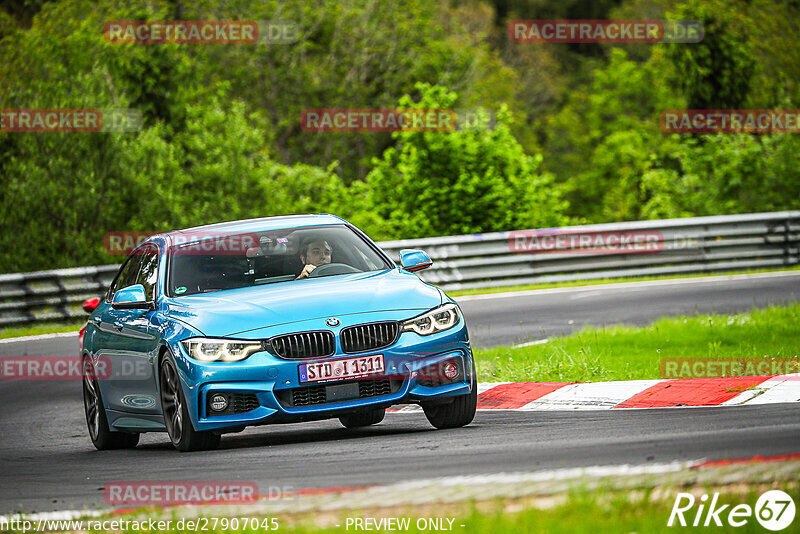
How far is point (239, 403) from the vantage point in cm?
827

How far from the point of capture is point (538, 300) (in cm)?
1988

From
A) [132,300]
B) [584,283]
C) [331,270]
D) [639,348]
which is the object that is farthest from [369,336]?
[584,283]

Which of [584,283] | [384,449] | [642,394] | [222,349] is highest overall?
[222,349]

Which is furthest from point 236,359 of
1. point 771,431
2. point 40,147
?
point 40,147

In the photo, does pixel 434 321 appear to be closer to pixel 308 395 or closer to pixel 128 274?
pixel 308 395

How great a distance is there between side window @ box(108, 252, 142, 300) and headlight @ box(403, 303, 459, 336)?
9.29 ft

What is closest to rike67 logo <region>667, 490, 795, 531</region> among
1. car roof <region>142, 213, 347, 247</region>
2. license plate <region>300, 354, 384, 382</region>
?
license plate <region>300, 354, 384, 382</region>

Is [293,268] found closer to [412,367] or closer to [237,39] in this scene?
[412,367]

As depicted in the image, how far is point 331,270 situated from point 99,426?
2.33 metres

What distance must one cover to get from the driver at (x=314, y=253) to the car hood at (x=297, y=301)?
366 mm

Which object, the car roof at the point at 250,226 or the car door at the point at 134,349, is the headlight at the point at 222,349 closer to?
the car door at the point at 134,349

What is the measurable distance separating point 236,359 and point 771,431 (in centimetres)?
322

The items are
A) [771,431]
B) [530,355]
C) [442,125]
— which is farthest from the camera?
[442,125]

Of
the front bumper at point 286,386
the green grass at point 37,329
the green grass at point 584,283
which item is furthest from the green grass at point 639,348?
the green grass at point 37,329
